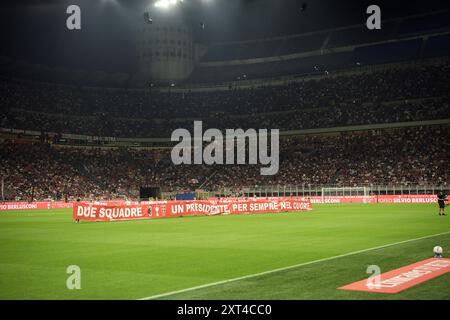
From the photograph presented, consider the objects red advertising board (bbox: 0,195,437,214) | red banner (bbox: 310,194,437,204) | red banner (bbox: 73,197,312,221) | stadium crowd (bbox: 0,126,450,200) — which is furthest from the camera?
stadium crowd (bbox: 0,126,450,200)

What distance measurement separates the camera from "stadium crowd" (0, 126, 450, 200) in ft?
198

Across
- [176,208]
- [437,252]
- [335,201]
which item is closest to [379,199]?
[335,201]

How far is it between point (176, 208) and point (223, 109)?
154 ft

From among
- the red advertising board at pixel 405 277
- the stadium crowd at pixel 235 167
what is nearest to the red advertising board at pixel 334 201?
the stadium crowd at pixel 235 167

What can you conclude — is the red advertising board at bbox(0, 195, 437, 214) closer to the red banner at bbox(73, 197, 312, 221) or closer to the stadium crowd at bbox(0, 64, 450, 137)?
the red banner at bbox(73, 197, 312, 221)

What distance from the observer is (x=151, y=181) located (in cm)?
7381

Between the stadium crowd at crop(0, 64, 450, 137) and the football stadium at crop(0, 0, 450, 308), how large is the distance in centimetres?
21

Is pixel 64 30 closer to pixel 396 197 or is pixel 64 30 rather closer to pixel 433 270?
pixel 396 197

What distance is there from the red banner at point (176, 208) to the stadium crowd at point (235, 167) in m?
20.1

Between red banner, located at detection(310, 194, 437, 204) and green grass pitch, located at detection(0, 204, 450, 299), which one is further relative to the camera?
red banner, located at detection(310, 194, 437, 204)

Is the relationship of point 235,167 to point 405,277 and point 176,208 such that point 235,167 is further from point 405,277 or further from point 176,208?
point 405,277

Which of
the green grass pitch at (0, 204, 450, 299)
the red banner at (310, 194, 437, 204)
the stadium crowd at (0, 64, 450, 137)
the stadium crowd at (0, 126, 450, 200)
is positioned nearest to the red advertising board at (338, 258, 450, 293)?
the green grass pitch at (0, 204, 450, 299)
